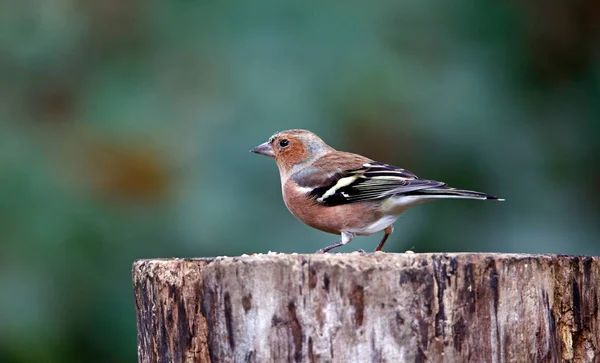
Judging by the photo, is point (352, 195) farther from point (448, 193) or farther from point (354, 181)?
point (448, 193)

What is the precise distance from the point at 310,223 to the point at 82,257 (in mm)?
1433

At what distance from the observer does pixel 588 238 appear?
652cm

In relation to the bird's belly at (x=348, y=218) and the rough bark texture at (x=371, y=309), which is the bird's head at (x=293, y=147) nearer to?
the bird's belly at (x=348, y=218)

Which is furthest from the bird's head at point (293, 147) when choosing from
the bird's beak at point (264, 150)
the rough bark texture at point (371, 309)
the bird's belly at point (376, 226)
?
the rough bark texture at point (371, 309)

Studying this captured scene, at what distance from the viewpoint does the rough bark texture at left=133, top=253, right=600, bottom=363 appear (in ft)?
10.5

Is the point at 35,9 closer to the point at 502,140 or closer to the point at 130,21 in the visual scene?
the point at 130,21

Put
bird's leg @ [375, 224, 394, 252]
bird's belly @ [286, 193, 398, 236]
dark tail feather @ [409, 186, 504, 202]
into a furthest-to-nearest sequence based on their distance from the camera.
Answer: bird's leg @ [375, 224, 394, 252] < bird's belly @ [286, 193, 398, 236] < dark tail feather @ [409, 186, 504, 202]

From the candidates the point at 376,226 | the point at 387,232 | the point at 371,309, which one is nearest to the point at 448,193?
the point at 376,226

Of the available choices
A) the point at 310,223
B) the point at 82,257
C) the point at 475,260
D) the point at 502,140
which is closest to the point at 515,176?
the point at 502,140

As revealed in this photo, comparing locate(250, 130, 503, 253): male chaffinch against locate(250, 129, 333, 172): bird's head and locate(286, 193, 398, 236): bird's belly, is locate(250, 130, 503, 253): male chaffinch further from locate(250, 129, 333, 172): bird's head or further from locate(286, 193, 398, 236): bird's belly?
locate(250, 129, 333, 172): bird's head

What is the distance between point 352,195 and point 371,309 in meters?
2.33

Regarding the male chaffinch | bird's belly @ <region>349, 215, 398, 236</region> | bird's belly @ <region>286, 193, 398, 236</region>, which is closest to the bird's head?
the male chaffinch

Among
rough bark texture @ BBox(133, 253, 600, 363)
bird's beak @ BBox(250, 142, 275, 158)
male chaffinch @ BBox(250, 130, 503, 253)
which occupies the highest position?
bird's beak @ BBox(250, 142, 275, 158)

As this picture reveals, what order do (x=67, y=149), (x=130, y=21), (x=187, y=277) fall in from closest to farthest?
1. (x=187, y=277)
2. (x=67, y=149)
3. (x=130, y=21)
